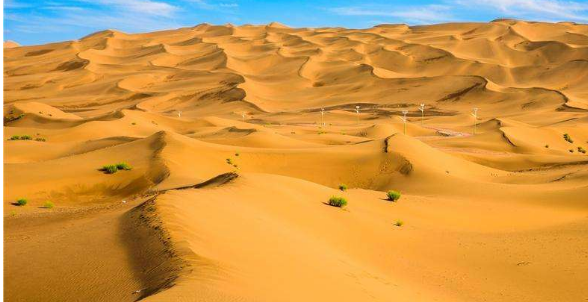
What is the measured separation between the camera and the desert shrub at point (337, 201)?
1433cm

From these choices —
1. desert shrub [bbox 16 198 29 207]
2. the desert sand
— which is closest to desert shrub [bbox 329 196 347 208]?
the desert sand

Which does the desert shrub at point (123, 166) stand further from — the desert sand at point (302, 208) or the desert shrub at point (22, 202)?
the desert shrub at point (22, 202)

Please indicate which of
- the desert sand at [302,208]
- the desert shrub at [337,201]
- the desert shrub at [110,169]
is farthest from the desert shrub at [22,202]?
the desert shrub at [337,201]

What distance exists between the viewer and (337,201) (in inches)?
570

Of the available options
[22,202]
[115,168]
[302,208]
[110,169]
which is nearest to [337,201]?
[302,208]

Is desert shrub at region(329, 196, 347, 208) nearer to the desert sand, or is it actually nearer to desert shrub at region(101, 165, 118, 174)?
the desert sand

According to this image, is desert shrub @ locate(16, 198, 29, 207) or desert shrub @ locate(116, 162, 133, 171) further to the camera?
desert shrub @ locate(116, 162, 133, 171)

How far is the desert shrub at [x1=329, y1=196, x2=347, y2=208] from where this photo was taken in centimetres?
1433

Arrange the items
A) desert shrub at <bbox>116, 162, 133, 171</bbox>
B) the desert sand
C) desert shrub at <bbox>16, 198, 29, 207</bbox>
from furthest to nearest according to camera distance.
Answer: desert shrub at <bbox>116, 162, 133, 171</bbox> < desert shrub at <bbox>16, 198, 29, 207</bbox> < the desert sand

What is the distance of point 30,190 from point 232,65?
83.9 meters

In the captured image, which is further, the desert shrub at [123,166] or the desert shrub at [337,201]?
the desert shrub at [123,166]

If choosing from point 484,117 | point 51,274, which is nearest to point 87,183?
point 51,274

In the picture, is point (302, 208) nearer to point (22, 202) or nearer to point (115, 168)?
point (22, 202)

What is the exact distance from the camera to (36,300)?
750 centimetres
